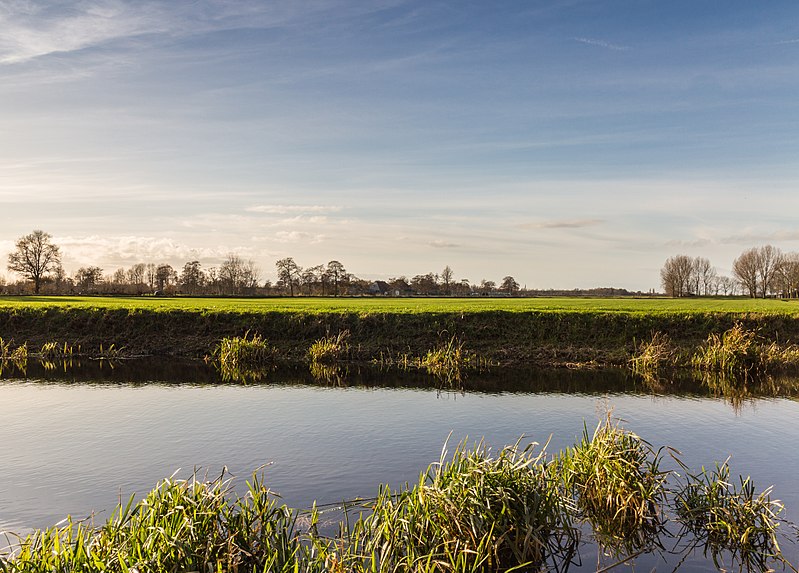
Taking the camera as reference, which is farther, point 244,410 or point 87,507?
point 244,410

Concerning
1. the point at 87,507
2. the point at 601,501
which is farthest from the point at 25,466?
the point at 601,501

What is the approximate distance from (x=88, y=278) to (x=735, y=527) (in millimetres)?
100307

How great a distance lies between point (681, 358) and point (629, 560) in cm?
2303

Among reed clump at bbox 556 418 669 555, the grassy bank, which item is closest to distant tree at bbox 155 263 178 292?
the grassy bank

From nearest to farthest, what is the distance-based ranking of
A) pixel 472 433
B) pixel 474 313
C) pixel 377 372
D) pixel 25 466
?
pixel 25 466, pixel 472 433, pixel 377 372, pixel 474 313

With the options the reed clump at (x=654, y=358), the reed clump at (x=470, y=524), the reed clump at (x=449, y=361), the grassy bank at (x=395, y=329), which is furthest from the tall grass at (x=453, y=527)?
the grassy bank at (x=395, y=329)

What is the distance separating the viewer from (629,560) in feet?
28.7

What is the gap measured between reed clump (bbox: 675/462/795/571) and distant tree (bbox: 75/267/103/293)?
3765 inches

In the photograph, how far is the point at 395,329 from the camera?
33281mm

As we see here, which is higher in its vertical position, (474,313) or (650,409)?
(474,313)

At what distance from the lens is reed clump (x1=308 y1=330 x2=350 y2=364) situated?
97.9 feet

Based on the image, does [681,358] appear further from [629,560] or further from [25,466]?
[25,466]

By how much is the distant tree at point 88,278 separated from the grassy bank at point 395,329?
60816 mm

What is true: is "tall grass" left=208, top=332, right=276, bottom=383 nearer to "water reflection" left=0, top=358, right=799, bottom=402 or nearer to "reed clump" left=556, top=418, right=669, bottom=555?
"water reflection" left=0, top=358, right=799, bottom=402
